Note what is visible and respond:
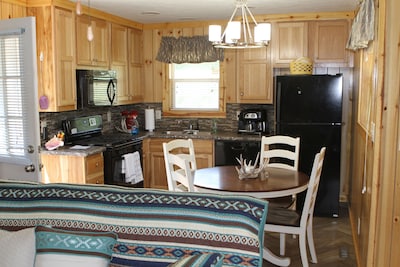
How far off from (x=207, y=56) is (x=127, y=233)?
4161 mm

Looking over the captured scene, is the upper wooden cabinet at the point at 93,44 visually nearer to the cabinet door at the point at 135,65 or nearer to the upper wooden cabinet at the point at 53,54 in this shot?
the upper wooden cabinet at the point at 53,54

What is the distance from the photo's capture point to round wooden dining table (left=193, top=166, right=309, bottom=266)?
10.6 ft

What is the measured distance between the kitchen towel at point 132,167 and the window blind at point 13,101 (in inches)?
59.3

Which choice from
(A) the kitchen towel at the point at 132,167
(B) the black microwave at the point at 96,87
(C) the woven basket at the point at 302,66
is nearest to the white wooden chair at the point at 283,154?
(C) the woven basket at the point at 302,66

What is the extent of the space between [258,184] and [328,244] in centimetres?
137

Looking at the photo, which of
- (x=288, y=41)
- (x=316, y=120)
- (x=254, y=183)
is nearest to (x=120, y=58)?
(x=288, y=41)

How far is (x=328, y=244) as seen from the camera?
4.27 m

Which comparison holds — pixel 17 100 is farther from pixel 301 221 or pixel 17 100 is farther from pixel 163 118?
pixel 163 118

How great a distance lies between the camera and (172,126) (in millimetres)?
6227

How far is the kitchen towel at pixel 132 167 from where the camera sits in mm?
4930

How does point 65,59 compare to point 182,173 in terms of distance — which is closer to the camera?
point 182,173

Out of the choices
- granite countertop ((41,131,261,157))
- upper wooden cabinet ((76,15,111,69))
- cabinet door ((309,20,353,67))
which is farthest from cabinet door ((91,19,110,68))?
cabinet door ((309,20,353,67))

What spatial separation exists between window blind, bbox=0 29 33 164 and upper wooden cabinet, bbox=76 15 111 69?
1.13 metres

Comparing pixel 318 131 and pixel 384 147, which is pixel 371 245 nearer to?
pixel 384 147
